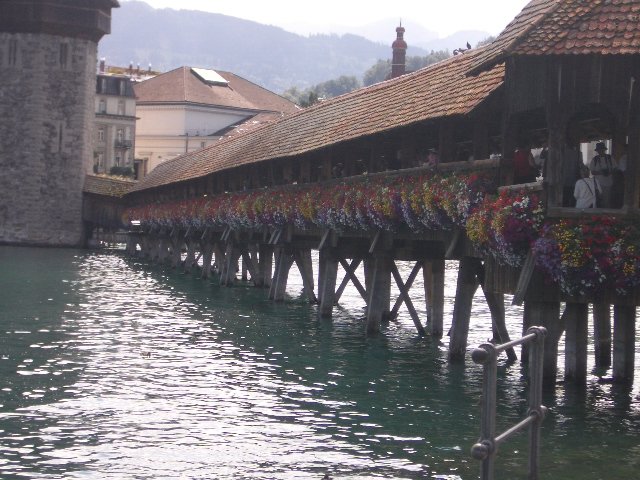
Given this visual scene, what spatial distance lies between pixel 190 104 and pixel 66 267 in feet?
179

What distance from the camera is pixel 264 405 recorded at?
1476 centimetres

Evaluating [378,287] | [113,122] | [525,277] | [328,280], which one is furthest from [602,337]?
[113,122]

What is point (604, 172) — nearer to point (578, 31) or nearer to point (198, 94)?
point (578, 31)

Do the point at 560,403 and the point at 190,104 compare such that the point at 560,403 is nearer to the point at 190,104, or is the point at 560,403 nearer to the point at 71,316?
the point at 71,316

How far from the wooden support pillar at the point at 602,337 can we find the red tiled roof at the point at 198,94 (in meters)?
83.1

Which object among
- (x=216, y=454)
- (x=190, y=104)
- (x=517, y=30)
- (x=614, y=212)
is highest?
(x=190, y=104)

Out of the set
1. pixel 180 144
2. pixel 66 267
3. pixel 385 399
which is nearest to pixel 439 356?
pixel 385 399

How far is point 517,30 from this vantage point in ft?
51.3

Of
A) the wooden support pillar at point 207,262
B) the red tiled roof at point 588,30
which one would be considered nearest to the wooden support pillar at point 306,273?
the wooden support pillar at point 207,262

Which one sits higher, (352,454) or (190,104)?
(190,104)

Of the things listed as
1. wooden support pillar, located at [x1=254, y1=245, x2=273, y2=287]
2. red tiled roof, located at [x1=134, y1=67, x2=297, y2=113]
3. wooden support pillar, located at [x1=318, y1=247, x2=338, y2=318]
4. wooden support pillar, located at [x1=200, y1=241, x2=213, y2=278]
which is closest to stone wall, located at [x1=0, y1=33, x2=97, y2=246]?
wooden support pillar, located at [x1=200, y1=241, x2=213, y2=278]

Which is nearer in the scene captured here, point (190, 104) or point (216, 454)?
point (216, 454)

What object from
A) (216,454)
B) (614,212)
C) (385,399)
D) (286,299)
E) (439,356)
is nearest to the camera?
(216,454)

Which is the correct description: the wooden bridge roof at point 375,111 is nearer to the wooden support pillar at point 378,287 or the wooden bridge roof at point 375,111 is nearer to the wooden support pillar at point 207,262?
the wooden support pillar at point 378,287
